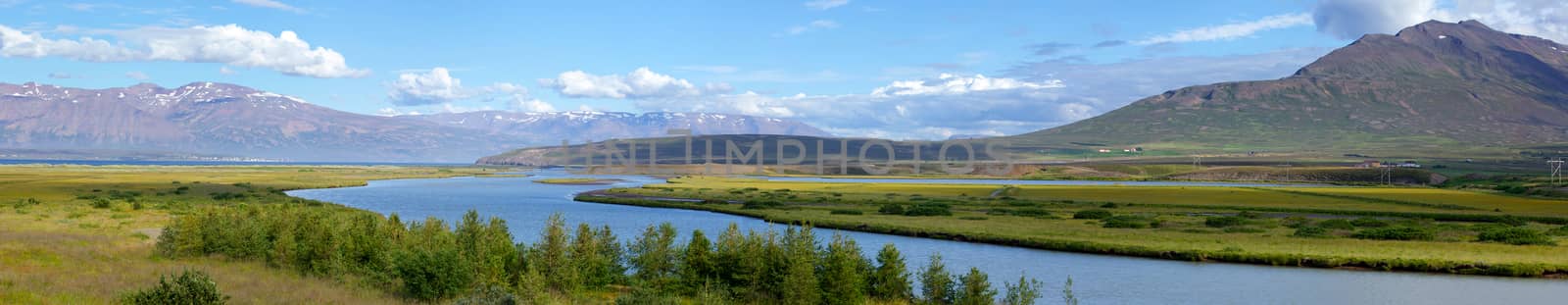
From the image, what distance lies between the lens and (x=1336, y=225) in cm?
6362

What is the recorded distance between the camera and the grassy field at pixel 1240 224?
47250 millimetres

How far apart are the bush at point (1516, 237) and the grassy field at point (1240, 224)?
265 mm

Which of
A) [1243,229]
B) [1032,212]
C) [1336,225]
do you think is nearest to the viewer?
[1243,229]

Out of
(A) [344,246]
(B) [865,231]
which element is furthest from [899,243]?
(A) [344,246]

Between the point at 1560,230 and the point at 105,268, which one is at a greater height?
the point at 105,268

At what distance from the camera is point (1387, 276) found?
43.0 m

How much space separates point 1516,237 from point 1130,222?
20.6m

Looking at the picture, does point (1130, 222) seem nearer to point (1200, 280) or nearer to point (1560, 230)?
point (1560, 230)

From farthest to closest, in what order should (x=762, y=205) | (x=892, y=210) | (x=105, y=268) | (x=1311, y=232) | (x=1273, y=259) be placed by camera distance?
(x=762, y=205) → (x=892, y=210) → (x=1311, y=232) → (x=1273, y=259) → (x=105, y=268)

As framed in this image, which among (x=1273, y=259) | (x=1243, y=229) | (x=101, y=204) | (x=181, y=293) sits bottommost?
(x=1273, y=259)

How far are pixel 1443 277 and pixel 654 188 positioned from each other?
323ft

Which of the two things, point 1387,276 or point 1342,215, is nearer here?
point 1387,276

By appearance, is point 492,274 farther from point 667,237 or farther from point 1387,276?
point 1387,276

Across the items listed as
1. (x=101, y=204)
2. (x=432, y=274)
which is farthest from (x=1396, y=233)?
(x=101, y=204)
